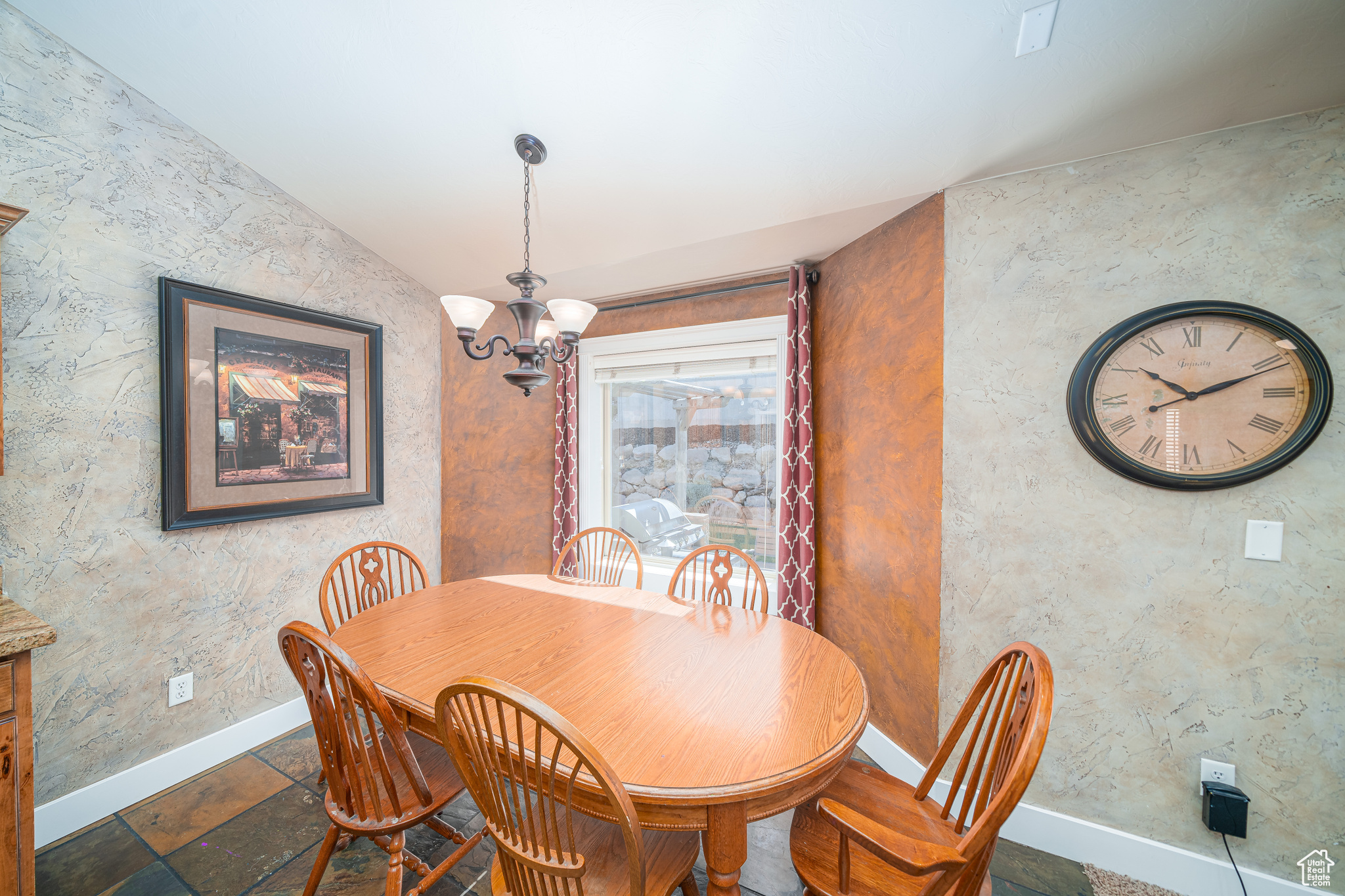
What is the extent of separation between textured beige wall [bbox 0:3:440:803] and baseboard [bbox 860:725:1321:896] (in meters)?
3.20

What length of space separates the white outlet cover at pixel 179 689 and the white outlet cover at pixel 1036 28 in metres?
3.73

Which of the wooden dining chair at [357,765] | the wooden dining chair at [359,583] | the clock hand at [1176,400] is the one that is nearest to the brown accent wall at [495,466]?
the wooden dining chair at [359,583]

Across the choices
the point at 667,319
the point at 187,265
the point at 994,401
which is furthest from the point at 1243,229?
the point at 187,265

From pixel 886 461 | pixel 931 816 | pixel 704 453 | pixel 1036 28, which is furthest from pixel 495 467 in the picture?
pixel 1036 28

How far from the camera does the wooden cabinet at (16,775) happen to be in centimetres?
101

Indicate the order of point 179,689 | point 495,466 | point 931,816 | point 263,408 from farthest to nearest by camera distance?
point 495,466
point 263,408
point 179,689
point 931,816

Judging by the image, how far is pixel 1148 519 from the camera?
1.46m

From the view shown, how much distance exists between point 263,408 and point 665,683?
2.29 metres

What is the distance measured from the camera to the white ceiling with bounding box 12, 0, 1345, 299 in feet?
4.04

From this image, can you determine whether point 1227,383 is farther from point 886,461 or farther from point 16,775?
point 16,775

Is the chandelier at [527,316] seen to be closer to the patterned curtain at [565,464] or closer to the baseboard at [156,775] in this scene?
the patterned curtain at [565,464]

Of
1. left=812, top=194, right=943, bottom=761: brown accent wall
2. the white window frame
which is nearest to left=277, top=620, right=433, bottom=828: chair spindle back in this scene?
the white window frame

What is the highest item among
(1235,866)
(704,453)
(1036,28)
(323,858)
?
(1036,28)

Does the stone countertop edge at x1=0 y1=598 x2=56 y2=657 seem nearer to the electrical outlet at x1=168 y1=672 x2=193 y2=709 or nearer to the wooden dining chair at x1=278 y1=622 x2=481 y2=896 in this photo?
the wooden dining chair at x1=278 y1=622 x2=481 y2=896
